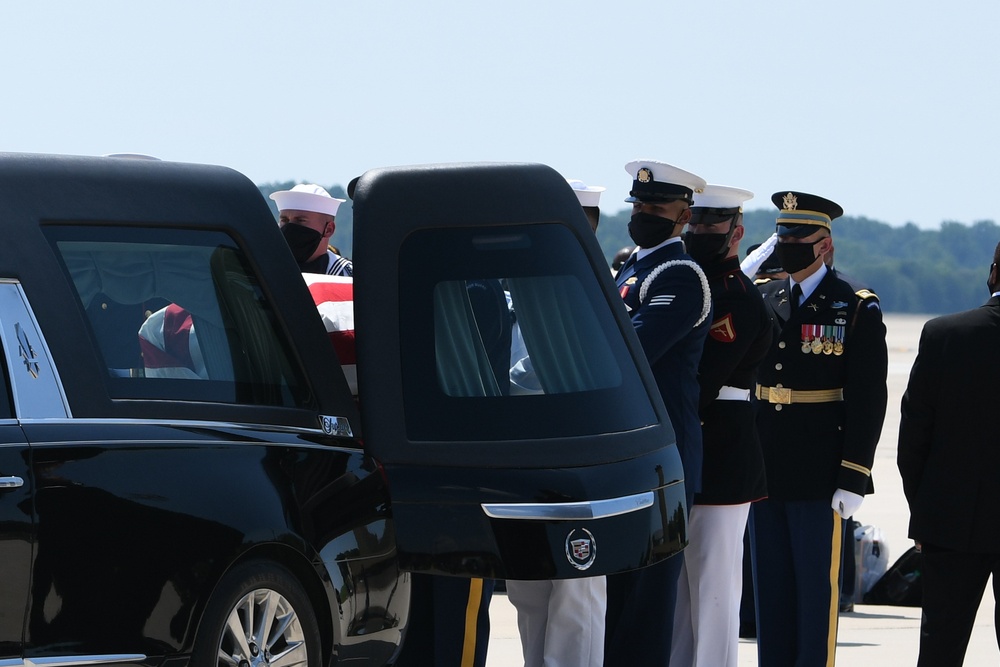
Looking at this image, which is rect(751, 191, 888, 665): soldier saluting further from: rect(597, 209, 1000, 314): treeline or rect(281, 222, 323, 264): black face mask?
rect(597, 209, 1000, 314): treeline

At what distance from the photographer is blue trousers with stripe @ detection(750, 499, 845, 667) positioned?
7129mm

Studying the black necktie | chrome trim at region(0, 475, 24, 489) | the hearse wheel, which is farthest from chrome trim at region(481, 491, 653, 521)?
the black necktie

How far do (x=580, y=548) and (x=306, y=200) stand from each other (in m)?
3.77

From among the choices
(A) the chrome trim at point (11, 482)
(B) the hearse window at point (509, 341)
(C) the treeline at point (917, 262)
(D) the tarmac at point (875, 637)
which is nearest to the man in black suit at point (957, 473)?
(B) the hearse window at point (509, 341)

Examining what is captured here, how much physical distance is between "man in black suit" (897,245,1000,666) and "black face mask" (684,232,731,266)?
0.88 m

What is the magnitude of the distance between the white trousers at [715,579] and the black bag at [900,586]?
12.1 ft

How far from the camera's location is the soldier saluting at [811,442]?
7.12m

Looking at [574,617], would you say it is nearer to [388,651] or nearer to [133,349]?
[388,651]

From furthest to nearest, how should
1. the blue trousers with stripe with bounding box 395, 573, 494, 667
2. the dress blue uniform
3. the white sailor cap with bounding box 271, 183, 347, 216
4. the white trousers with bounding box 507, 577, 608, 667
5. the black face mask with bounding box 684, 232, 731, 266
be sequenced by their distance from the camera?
1. the white sailor cap with bounding box 271, 183, 347, 216
2. the black face mask with bounding box 684, 232, 731, 266
3. the dress blue uniform
4. the white trousers with bounding box 507, 577, 608, 667
5. the blue trousers with stripe with bounding box 395, 573, 494, 667

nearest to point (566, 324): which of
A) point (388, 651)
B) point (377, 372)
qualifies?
point (377, 372)

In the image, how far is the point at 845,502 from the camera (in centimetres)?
706

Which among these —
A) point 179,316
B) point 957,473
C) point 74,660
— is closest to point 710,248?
Result: point 957,473

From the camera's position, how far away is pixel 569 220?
531cm

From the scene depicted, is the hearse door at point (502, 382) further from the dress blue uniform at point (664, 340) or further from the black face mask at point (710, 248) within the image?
the black face mask at point (710, 248)
